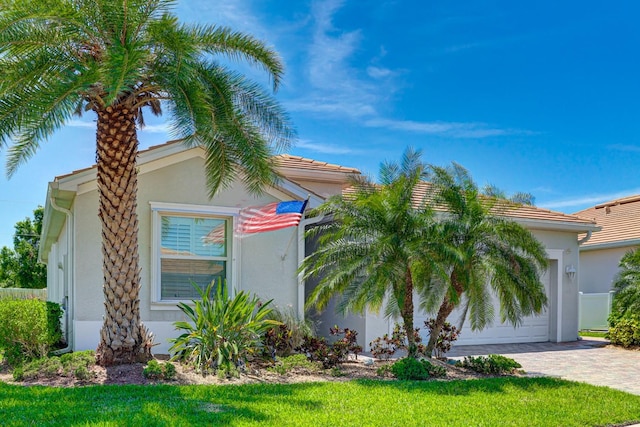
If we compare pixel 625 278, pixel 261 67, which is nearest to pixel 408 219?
pixel 261 67

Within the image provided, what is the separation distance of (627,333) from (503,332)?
3.35 meters

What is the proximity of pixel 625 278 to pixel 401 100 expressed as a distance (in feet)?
27.4

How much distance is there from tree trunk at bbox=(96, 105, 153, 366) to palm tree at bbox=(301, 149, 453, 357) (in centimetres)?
327

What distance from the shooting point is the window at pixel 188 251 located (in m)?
11.6

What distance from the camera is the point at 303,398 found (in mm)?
7719

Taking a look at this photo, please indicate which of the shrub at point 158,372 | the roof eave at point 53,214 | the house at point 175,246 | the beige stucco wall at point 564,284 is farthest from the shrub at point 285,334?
the beige stucco wall at point 564,284

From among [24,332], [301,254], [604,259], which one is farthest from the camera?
[604,259]

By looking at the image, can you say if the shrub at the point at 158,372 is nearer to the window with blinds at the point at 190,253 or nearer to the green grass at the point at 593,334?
the window with blinds at the point at 190,253

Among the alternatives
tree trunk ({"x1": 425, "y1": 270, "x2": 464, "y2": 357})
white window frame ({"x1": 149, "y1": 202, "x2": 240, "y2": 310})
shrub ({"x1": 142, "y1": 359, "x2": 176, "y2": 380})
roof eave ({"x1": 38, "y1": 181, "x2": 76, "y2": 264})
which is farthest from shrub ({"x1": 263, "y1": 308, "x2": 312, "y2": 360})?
roof eave ({"x1": 38, "y1": 181, "x2": 76, "y2": 264})

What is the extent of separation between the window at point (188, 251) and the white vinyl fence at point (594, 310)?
13.5 meters

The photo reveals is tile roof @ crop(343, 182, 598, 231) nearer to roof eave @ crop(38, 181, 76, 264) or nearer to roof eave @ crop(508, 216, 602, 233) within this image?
roof eave @ crop(508, 216, 602, 233)

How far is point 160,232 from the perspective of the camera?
11.6 metres

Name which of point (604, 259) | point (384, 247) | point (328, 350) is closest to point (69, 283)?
point (328, 350)

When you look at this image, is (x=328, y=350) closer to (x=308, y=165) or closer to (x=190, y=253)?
(x=190, y=253)
